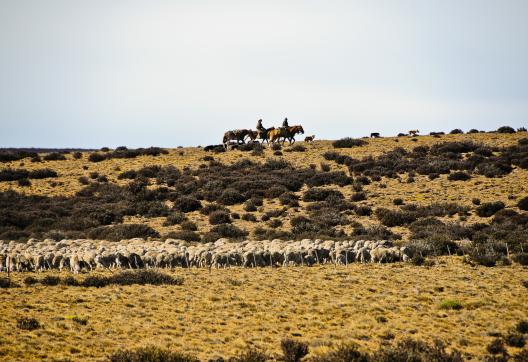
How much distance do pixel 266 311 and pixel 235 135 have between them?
43.2m

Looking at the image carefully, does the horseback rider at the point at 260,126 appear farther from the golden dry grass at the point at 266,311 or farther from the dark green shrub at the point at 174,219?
the golden dry grass at the point at 266,311

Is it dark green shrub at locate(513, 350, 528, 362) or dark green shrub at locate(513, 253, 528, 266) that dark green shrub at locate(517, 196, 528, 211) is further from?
dark green shrub at locate(513, 350, 528, 362)

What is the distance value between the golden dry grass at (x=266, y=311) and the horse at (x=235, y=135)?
37.0 meters

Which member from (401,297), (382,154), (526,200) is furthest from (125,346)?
(382,154)

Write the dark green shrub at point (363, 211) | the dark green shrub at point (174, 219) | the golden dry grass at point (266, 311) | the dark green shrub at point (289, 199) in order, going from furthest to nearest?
the dark green shrub at point (289, 199)
the dark green shrub at point (363, 211)
the dark green shrub at point (174, 219)
the golden dry grass at point (266, 311)

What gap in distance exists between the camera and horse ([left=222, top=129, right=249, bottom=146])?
58.5 m

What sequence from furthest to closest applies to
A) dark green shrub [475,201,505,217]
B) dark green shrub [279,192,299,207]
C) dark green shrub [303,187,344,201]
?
dark green shrub [303,187,344,201], dark green shrub [279,192,299,207], dark green shrub [475,201,505,217]

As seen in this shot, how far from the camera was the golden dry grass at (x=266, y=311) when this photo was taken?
13768 mm

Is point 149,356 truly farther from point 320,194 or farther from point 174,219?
point 320,194

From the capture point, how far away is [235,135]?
58.9 m

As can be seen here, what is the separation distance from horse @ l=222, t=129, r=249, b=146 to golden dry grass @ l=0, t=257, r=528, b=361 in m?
37.0

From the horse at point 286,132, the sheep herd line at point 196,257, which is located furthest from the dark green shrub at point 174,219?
the horse at point 286,132

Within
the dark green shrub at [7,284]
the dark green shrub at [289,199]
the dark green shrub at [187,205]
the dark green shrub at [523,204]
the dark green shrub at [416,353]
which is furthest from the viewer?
the dark green shrub at [187,205]

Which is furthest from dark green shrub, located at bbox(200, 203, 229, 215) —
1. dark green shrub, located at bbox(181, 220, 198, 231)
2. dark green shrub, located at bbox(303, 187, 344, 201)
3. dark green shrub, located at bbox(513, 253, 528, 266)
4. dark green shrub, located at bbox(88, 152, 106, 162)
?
dark green shrub, located at bbox(513, 253, 528, 266)
